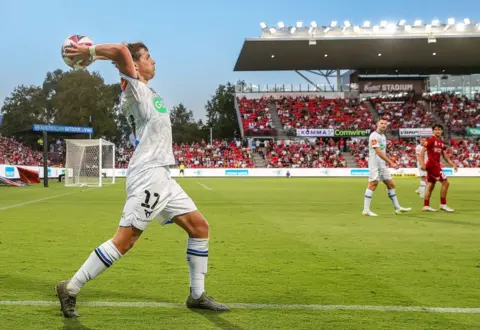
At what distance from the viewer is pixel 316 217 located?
13078mm

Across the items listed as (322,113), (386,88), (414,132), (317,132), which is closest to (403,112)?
(386,88)

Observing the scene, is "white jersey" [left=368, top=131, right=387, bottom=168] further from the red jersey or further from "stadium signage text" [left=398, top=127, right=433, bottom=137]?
"stadium signage text" [left=398, top=127, right=433, bottom=137]

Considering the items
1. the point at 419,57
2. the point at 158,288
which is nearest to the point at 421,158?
the point at 158,288

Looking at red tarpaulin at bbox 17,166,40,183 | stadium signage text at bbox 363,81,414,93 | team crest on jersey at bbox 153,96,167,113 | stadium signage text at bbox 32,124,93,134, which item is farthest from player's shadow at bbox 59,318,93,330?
stadium signage text at bbox 363,81,414,93

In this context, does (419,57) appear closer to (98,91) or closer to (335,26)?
(335,26)

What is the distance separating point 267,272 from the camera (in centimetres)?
618

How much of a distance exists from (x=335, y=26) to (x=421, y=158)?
39.6m

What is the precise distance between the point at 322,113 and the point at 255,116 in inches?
311

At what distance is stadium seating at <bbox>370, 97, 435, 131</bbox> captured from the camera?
62688mm

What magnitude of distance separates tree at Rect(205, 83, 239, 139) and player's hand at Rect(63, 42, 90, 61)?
96525 mm

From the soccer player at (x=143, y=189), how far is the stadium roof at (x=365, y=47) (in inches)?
1948

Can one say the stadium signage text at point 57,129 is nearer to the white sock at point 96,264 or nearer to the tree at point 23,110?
the white sock at point 96,264

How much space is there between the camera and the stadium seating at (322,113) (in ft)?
208

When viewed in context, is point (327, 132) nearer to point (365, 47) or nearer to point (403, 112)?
point (403, 112)
